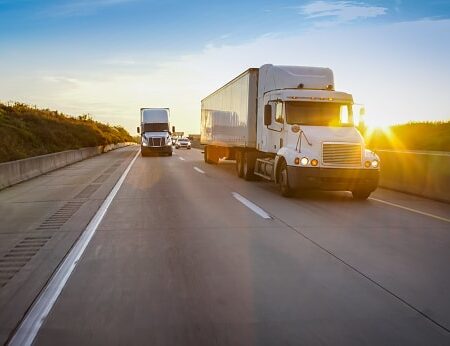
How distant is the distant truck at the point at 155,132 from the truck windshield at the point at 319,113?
982 inches

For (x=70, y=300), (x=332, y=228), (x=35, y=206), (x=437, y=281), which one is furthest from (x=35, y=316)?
(x=35, y=206)

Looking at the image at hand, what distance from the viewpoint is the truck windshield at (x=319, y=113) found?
13.4 meters

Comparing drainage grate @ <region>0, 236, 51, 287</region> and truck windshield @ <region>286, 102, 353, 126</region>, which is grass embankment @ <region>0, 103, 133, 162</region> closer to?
truck windshield @ <region>286, 102, 353, 126</region>

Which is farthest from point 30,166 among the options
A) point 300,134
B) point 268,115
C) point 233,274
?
point 233,274

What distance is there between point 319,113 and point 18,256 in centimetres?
929

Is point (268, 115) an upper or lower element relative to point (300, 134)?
upper

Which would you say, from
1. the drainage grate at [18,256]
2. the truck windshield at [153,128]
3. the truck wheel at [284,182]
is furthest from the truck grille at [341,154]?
the truck windshield at [153,128]

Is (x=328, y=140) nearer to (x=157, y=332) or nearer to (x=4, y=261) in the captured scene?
(x=4, y=261)

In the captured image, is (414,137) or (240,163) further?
(414,137)

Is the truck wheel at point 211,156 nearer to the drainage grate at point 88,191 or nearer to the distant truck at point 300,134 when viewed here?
the distant truck at point 300,134

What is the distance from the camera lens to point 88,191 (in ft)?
47.0

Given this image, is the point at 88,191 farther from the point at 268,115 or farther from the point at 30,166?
the point at 30,166

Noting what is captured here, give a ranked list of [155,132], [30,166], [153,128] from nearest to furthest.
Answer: [30,166] → [155,132] → [153,128]

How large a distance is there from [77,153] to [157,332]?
1210 inches
